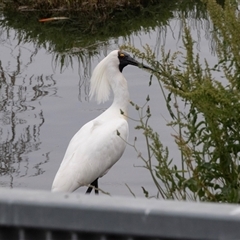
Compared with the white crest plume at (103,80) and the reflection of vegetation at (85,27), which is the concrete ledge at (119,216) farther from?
the reflection of vegetation at (85,27)

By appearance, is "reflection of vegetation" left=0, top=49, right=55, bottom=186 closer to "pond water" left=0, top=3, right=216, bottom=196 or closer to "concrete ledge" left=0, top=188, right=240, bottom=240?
"pond water" left=0, top=3, right=216, bottom=196

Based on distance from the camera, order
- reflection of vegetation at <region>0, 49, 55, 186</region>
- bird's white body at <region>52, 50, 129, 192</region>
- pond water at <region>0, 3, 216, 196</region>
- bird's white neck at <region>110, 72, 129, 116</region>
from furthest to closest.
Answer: reflection of vegetation at <region>0, 49, 55, 186</region>, pond water at <region>0, 3, 216, 196</region>, bird's white neck at <region>110, 72, 129, 116</region>, bird's white body at <region>52, 50, 129, 192</region>

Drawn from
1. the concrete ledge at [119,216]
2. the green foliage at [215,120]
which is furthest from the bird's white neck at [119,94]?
the concrete ledge at [119,216]

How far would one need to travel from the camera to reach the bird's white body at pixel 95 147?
600 centimetres

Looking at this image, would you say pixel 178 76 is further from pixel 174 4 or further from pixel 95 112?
pixel 174 4

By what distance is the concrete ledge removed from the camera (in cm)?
150

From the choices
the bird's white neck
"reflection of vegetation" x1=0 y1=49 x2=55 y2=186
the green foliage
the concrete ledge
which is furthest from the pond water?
the concrete ledge

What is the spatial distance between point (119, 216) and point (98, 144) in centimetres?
481

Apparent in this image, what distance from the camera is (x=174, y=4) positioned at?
41.8ft

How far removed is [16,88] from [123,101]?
3.23 metres

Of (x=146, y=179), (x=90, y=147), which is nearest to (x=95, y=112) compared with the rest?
(x=146, y=179)

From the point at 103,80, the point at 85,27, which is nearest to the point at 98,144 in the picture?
the point at 103,80

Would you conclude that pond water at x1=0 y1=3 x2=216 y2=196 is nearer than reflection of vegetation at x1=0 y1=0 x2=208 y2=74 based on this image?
Yes

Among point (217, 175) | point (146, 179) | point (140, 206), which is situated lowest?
point (146, 179)
